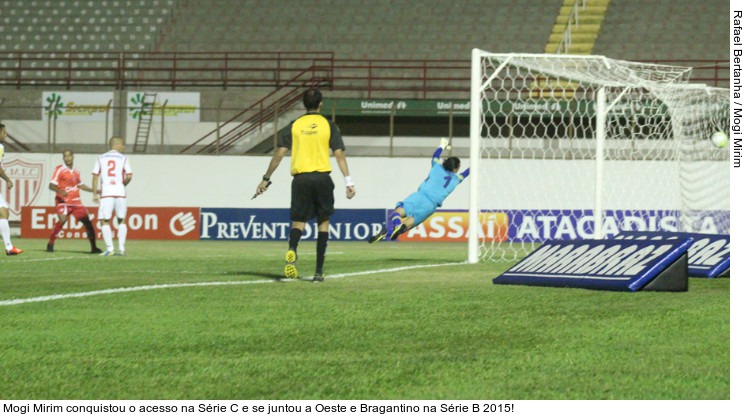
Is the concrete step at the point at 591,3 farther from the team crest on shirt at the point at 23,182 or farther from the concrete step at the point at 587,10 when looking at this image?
the team crest on shirt at the point at 23,182

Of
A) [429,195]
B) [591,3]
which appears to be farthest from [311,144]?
[591,3]

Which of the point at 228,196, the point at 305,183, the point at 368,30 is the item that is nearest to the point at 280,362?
the point at 305,183

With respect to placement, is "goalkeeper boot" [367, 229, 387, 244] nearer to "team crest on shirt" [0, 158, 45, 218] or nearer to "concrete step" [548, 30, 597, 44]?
"team crest on shirt" [0, 158, 45, 218]

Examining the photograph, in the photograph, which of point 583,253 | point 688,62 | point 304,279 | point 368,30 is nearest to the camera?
point 583,253

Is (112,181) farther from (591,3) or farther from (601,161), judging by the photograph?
(591,3)

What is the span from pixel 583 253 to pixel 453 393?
19.2 ft

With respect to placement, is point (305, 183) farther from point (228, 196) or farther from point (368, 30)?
point (368, 30)

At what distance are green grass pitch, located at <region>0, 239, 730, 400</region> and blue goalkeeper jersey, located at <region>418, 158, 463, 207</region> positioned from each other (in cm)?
627

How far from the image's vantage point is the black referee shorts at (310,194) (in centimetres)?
1084

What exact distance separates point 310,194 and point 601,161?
7.50 m

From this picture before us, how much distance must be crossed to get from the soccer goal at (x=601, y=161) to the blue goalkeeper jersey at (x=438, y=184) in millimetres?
685

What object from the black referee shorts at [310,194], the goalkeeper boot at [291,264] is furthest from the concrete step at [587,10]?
the goalkeeper boot at [291,264]

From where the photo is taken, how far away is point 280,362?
5.66 m

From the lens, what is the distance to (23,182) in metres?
30.2
